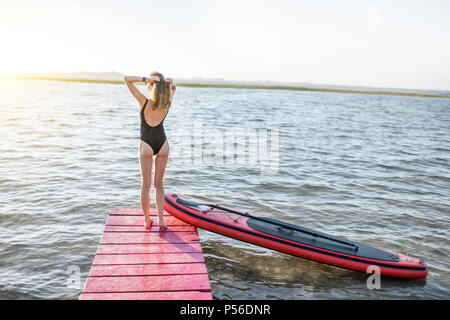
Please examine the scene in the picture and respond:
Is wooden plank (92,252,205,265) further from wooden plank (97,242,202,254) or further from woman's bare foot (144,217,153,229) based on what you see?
woman's bare foot (144,217,153,229)

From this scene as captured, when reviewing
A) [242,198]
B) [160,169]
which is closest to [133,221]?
[160,169]

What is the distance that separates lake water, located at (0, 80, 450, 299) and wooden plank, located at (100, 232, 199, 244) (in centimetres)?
95

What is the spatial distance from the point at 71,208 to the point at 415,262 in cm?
752

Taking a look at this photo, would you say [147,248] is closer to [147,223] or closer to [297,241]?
[147,223]

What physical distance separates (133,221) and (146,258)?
1.35 metres

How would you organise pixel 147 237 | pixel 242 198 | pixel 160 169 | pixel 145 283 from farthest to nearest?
pixel 242 198, pixel 147 237, pixel 160 169, pixel 145 283

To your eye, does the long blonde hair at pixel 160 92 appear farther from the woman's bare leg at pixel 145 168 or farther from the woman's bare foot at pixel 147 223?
the woman's bare foot at pixel 147 223

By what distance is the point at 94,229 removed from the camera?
7.60m

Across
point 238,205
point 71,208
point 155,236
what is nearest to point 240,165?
point 238,205

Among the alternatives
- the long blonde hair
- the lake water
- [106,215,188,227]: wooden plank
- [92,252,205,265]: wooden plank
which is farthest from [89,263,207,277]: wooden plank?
the long blonde hair

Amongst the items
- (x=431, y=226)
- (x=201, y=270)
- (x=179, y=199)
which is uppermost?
(x=179, y=199)

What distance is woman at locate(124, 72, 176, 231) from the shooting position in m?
4.93

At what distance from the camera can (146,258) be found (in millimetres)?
4953

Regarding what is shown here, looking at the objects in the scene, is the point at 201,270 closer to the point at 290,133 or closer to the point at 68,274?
the point at 68,274
